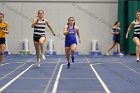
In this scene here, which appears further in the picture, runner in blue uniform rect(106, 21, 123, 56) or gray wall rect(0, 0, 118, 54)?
gray wall rect(0, 0, 118, 54)

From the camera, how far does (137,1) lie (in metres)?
22.0

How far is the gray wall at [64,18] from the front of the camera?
22.9 metres

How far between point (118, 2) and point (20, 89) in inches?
634

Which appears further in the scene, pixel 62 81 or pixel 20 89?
pixel 62 81

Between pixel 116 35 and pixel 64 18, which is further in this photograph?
pixel 64 18

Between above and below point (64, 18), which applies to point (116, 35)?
below

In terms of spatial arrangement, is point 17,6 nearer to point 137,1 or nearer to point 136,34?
point 137,1

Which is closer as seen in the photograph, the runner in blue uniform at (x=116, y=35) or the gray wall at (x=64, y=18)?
the runner in blue uniform at (x=116, y=35)

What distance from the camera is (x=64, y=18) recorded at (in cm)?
2303

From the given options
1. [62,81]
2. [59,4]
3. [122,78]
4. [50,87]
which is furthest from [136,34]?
[59,4]

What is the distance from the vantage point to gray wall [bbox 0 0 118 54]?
75.2ft

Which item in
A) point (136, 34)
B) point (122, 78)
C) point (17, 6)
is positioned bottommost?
point (122, 78)

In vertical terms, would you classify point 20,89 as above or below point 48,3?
below

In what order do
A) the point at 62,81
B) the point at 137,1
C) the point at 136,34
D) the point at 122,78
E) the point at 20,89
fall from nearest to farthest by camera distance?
the point at 20,89
the point at 62,81
the point at 122,78
the point at 136,34
the point at 137,1
